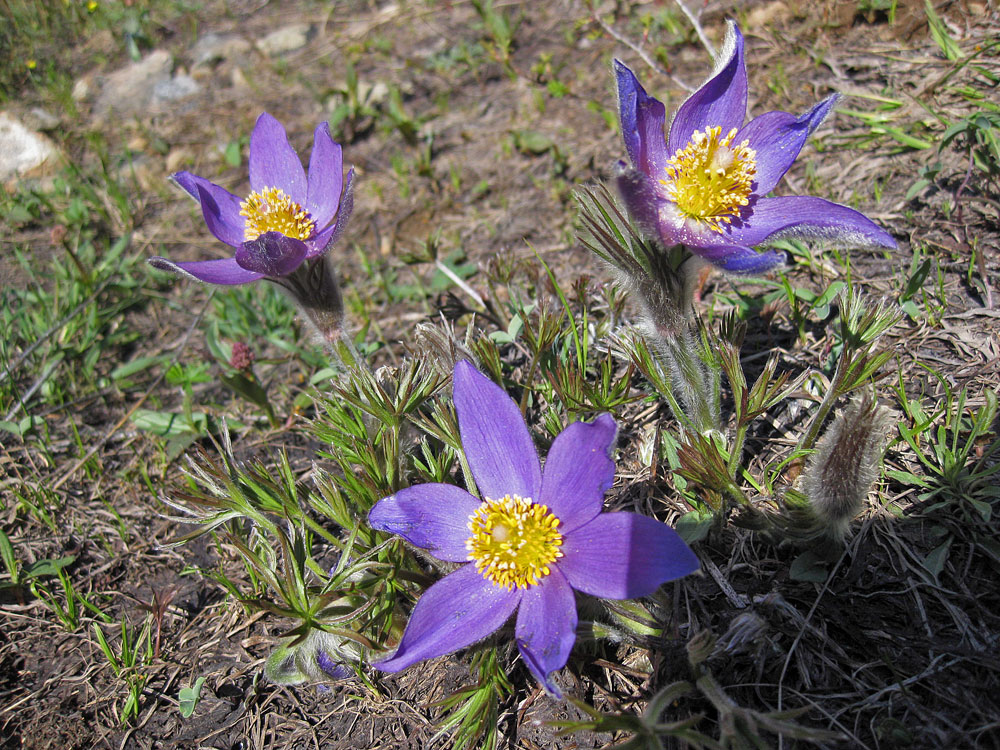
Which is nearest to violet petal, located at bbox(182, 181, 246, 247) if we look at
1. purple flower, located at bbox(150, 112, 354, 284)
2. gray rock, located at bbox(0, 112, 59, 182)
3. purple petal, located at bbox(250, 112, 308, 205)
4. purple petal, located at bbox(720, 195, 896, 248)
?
purple flower, located at bbox(150, 112, 354, 284)

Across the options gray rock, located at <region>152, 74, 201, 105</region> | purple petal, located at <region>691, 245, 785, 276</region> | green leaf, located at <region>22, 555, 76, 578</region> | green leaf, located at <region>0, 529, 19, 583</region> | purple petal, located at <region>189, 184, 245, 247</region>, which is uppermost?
purple petal, located at <region>189, 184, 245, 247</region>

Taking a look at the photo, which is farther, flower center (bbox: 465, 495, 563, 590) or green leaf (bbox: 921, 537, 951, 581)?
green leaf (bbox: 921, 537, 951, 581)

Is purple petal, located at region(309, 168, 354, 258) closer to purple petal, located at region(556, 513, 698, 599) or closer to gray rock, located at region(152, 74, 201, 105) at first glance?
purple petal, located at region(556, 513, 698, 599)

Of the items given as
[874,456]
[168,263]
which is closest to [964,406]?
[874,456]

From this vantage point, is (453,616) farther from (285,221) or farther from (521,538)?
(285,221)

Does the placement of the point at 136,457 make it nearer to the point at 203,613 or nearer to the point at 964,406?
the point at 203,613
